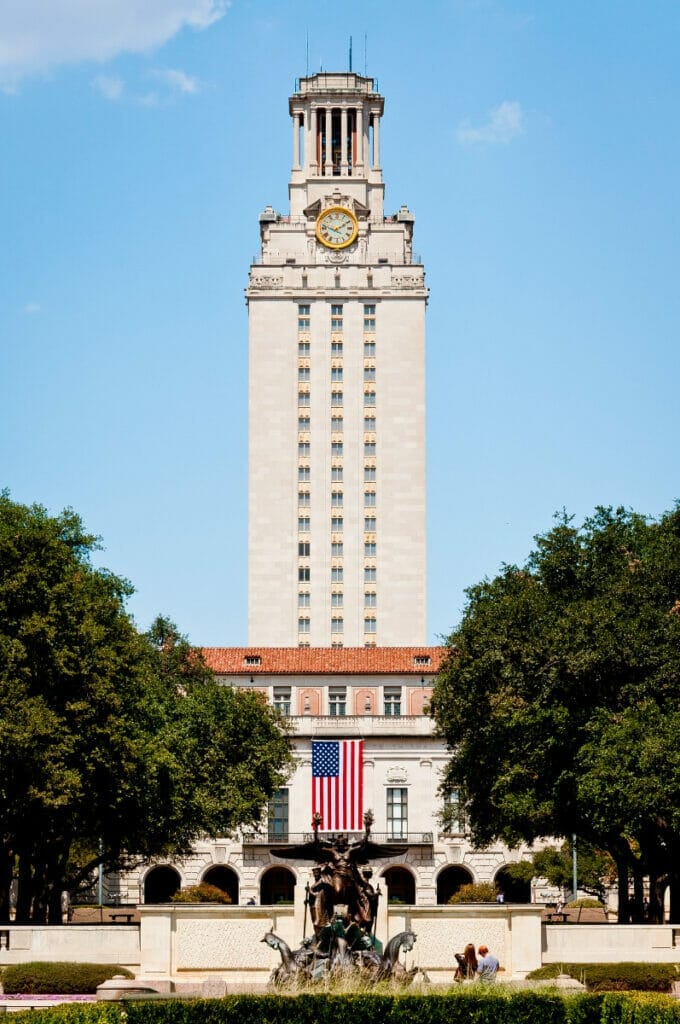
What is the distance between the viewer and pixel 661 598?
213 ft

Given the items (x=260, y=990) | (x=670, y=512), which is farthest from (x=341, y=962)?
(x=670, y=512)

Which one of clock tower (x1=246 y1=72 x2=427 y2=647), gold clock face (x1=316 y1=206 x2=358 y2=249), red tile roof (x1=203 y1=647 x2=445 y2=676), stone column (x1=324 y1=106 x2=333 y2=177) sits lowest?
red tile roof (x1=203 y1=647 x2=445 y2=676)

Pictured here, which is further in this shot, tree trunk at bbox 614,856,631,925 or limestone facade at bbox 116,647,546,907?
limestone facade at bbox 116,647,546,907

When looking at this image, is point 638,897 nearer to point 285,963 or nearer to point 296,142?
point 285,963

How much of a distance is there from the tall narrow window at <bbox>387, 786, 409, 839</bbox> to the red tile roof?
8491mm

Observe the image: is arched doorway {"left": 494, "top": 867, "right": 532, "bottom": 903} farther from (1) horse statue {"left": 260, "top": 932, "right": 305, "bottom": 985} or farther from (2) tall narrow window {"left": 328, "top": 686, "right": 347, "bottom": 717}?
(1) horse statue {"left": 260, "top": 932, "right": 305, "bottom": 985}

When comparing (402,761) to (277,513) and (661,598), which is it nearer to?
(277,513)

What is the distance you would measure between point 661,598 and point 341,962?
27.2 m

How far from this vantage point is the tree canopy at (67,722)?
60375 millimetres

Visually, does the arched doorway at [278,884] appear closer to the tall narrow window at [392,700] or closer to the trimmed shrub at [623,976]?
the tall narrow window at [392,700]

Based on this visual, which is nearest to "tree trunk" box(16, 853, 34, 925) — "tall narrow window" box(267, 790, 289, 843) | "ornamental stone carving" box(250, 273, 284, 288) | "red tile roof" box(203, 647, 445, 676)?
"tall narrow window" box(267, 790, 289, 843)

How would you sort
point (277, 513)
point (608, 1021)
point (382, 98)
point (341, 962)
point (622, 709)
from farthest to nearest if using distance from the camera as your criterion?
point (382, 98) → point (277, 513) → point (622, 709) → point (341, 962) → point (608, 1021)

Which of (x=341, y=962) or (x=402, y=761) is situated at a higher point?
(x=402, y=761)

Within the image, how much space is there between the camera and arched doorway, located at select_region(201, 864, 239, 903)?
116 metres
